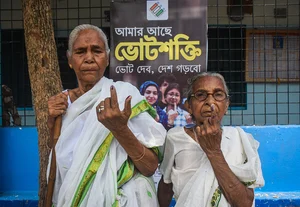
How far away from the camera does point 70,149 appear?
2.23m

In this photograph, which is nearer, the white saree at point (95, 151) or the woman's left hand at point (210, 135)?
the woman's left hand at point (210, 135)

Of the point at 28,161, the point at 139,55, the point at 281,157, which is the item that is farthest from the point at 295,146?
the point at 28,161

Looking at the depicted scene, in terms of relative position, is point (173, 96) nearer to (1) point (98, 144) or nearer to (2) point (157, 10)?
(2) point (157, 10)

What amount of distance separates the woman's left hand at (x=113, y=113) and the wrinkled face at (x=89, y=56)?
0.29 metres

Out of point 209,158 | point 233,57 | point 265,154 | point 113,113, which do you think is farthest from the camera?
point 233,57

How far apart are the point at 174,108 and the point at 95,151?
318 centimetres

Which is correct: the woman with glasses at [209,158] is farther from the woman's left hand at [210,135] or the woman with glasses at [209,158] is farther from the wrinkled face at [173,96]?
the wrinkled face at [173,96]

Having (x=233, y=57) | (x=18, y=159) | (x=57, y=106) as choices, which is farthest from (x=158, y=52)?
(x=57, y=106)

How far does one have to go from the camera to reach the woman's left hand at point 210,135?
2004 mm

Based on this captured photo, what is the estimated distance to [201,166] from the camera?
2.19 metres

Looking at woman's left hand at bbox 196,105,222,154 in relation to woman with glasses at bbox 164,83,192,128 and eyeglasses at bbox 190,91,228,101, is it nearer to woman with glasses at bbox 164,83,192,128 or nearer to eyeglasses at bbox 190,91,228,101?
eyeglasses at bbox 190,91,228,101

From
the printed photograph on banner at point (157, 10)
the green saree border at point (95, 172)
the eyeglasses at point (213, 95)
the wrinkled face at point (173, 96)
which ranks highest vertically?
the printed photograph on banner at point (157, 10)

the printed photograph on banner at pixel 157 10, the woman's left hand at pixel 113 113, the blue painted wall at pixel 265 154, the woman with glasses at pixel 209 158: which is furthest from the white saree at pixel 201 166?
the blue painted wall at pixel 265 154

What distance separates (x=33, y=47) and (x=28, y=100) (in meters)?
3.73
